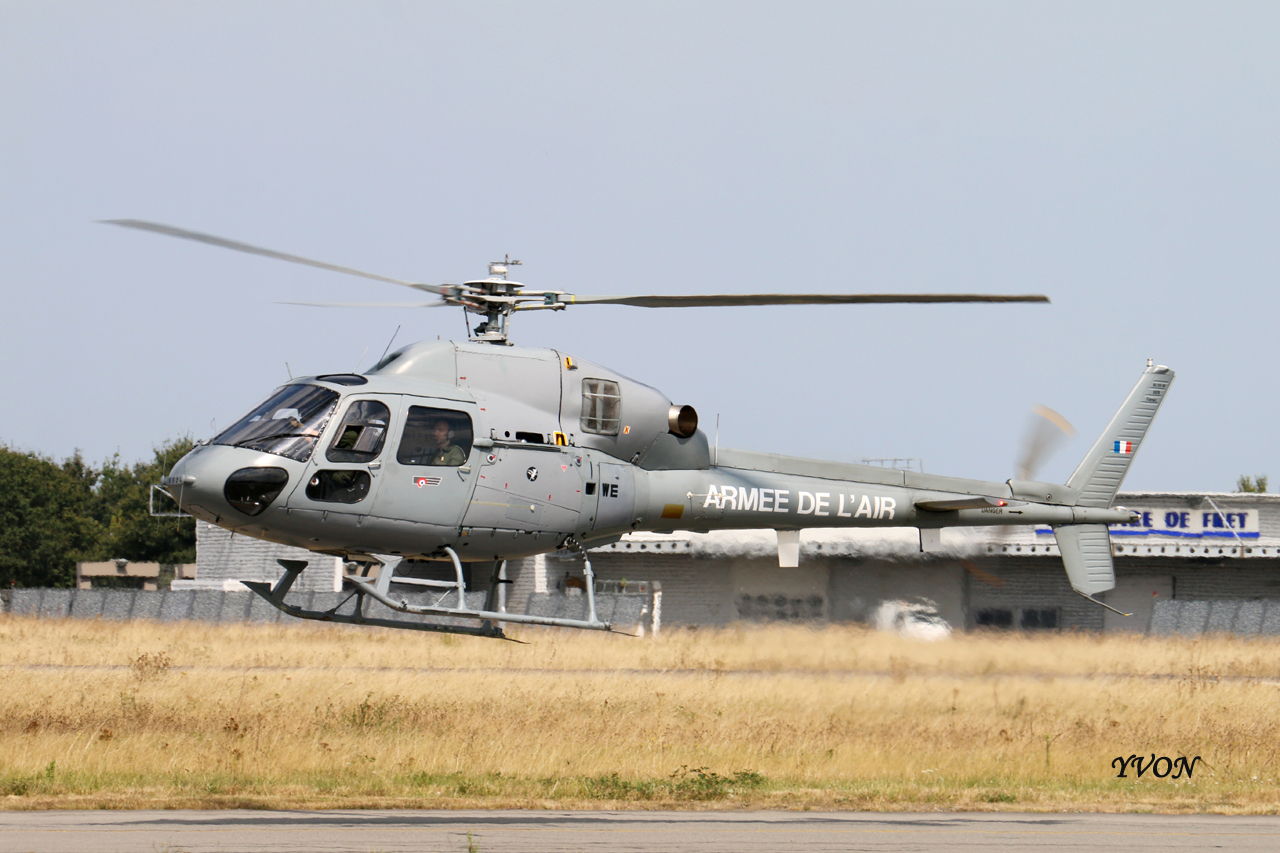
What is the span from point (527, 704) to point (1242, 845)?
12320mm

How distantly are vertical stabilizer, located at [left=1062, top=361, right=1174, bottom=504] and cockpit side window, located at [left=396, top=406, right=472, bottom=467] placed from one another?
990cm

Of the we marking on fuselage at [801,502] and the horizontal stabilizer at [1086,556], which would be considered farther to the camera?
the horizontal stabilizer at [1086,556]

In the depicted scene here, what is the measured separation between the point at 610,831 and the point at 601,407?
215 inches

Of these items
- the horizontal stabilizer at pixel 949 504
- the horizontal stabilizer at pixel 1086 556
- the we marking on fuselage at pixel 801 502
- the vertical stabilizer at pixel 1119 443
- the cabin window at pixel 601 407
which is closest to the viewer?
the cabin window at pixel 601 407

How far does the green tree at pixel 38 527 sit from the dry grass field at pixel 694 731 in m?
48.4

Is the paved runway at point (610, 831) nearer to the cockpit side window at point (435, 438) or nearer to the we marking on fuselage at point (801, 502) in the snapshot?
the cockpit side window at point (435, 438)

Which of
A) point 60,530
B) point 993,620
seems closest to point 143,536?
point 60,530

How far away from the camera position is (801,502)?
17219mm

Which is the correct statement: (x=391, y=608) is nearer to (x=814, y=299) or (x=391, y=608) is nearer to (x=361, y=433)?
(x=361, y=433)

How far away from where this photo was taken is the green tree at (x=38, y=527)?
71625 mm

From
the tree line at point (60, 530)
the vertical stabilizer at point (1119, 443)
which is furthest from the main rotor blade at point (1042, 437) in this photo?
the tree line at point (60, 530)

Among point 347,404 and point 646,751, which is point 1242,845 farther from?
point 347,404

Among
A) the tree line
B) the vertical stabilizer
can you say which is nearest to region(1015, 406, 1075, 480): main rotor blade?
the vertical stabilizer

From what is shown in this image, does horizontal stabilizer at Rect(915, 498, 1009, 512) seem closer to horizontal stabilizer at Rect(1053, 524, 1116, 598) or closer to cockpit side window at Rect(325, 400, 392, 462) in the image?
horizontal stabilizer at Rect(1053, 524, 1116, 598)
